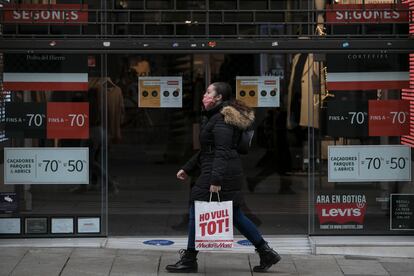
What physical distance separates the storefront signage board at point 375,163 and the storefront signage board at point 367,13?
147 cm

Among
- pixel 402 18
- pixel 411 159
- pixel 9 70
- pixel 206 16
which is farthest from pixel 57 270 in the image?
pixel 402 18

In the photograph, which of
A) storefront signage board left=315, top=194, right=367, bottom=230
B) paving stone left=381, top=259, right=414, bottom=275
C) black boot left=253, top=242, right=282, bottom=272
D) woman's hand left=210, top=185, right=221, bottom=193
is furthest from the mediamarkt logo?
woman's hand left=210, top=185, right=221, bottom=193

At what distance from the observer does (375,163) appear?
7.97 meters

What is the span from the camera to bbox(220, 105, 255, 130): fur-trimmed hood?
6484 millimetres

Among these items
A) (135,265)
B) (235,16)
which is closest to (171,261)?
(135,265)

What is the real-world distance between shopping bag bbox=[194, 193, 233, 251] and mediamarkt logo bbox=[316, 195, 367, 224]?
2.00 metres

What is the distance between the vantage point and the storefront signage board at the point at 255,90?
8.38m

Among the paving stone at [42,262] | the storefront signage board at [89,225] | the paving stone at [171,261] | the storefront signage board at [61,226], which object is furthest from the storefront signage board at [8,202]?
the paving stone at [171,261]

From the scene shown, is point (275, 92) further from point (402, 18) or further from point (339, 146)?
point (402, 18)

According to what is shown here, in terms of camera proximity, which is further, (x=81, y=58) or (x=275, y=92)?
(x=275, y=92)

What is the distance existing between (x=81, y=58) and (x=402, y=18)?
3736mm

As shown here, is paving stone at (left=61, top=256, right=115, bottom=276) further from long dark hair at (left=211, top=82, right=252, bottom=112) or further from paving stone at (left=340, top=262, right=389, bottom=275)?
paving stone at (left=340, top=262, right=389, bottom=275)

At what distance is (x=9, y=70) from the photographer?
309 inches

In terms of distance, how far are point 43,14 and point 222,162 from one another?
297 centimetres
